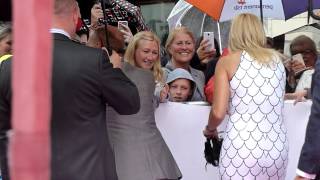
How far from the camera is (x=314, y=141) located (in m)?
2.53

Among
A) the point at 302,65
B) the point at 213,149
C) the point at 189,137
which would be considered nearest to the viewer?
the point at 213,149

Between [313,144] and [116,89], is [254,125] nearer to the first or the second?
[313,144]

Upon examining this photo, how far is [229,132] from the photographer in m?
3.51

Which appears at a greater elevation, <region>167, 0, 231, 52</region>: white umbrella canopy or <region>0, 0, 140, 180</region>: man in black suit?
<region>167, 0, 231, 52</region>: white umbrella canopy

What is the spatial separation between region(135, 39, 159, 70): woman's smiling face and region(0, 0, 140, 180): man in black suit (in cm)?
110

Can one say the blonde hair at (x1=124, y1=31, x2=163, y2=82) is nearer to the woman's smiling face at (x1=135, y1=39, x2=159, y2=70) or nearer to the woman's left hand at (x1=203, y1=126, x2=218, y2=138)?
the woman's smiling face at (x1=135, y1=39, x2=159, y2=70)

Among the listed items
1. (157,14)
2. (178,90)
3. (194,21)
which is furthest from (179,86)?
(157,14)

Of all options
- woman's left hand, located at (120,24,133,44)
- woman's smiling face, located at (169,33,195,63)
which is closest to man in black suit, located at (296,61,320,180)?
woman's left hand, located at (120,24,133,44)

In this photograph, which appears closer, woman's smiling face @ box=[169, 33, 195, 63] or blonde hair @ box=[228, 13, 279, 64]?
blonde hair @ box=[228, 13, 279, 64]

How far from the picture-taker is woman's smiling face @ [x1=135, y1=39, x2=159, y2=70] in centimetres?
392

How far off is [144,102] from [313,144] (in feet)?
3.98

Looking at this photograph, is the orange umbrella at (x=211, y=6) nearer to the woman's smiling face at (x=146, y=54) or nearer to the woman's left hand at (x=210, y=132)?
the woman's smiling face at (x=146, y=54)

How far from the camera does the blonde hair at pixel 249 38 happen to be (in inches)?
137

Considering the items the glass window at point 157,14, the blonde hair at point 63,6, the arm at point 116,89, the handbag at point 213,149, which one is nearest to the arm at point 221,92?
the handbag at point 213,149
